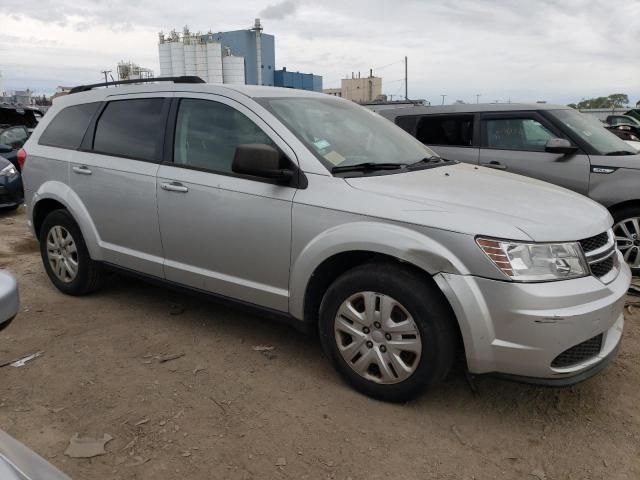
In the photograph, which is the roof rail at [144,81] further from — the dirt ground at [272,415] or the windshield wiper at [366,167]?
the dirt ground at [272,415]

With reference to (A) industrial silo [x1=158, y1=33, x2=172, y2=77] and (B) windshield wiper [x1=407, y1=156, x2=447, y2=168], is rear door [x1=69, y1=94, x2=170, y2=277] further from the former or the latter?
(A) industrial silo [x1=158, y1=33, x2=172, y2=77]

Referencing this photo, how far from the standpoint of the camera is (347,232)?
2.89 meters

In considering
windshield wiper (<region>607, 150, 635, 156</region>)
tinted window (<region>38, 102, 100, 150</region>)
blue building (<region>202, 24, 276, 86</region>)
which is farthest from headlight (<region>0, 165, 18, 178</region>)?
blue building (<region>202, 24, 276, 86</region>)

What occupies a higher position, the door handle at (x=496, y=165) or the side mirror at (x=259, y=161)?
the side mirror at (x=259, y=161)

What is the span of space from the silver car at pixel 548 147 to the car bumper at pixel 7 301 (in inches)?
194

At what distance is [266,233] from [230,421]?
1077 mm

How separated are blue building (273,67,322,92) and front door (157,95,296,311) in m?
46.6

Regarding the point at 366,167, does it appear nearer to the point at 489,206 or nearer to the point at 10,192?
the point at 489,206

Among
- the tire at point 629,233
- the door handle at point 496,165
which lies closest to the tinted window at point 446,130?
the door handle at point 496,165

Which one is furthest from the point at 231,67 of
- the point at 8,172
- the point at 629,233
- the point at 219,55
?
the point at 629,233

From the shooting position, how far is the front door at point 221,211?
322cm

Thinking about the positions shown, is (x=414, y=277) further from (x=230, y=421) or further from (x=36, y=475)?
(x=36, y=475)

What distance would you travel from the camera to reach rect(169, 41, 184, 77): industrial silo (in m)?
42.5

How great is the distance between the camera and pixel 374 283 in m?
2.81
